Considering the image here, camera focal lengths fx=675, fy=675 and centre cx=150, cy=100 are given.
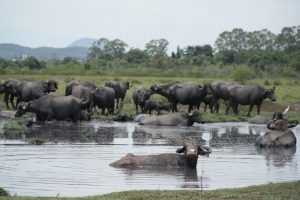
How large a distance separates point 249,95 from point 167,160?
19261mm

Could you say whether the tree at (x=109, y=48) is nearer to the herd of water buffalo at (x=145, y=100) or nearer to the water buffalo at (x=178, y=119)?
the herd of water buffalo at (x=145, y=100)

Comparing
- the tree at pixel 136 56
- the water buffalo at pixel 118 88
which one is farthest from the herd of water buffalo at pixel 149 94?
the tree at pixel 136 56

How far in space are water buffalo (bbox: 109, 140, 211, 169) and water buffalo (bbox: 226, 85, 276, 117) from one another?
60.6 feet

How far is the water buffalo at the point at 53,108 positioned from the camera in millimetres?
27859

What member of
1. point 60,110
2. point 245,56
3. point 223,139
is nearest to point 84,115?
point 60,110

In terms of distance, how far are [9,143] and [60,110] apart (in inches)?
319

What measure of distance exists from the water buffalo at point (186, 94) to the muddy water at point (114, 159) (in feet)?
23.5

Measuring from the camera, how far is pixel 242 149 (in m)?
20.2

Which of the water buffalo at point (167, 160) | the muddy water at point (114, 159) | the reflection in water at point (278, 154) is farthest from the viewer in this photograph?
the reflection in water at point (278, 154)

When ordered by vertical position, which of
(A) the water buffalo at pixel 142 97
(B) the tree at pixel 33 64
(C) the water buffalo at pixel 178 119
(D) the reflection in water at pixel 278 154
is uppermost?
(B) the tree at pixel 33 64

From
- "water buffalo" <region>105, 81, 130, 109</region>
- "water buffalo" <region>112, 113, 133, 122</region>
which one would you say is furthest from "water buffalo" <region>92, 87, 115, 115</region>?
"water buffalo" <region>105, 81, 130, 109</region>

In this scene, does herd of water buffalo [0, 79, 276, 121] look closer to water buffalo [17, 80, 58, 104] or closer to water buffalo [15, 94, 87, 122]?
water buffalo [17, 80, 58, 104]

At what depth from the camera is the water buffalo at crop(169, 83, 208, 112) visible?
33812mm

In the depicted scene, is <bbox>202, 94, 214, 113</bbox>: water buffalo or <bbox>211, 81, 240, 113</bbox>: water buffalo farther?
<bbox>211, 81, 240, 113</bbox>: water buffalo
